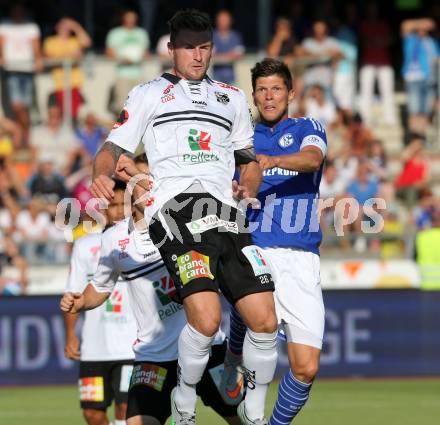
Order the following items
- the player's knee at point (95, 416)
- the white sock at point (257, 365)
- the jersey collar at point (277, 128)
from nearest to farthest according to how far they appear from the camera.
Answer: the white sock at point (257, 365) < the jersey collar at point (277, 128) < the player's knee at point (95, 416)

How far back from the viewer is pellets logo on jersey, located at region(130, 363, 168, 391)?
28.9 feet

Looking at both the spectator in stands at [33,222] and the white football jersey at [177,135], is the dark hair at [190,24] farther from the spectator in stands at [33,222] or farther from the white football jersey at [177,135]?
the spectator in stands at [33,222]

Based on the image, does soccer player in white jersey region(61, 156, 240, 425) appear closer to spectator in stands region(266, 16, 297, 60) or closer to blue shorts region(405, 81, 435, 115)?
spectator in stands region(266, 16, 297, 60)

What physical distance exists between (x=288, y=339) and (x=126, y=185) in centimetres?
164

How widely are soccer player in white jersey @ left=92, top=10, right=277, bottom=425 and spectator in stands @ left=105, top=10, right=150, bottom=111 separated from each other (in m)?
11.0

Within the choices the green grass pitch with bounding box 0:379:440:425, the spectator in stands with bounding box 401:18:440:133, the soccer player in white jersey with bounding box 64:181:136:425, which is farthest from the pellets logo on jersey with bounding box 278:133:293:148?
the spectator in stands with bounding box 401:18:440:133

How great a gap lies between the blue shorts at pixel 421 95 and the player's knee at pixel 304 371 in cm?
1218

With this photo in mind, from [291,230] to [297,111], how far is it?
32.4ft

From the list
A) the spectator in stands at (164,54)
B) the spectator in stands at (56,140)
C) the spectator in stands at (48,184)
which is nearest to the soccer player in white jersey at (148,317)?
the spectator in stands at (48,184)

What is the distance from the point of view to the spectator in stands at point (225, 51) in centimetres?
1931

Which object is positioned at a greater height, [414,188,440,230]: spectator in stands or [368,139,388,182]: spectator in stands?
[368,139,388,182]: spectator in stands

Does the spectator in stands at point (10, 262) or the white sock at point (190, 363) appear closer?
the white sock at point (190, 363)

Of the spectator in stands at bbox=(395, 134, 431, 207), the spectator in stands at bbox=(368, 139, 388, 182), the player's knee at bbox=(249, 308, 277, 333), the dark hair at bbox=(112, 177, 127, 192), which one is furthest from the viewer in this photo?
the spectator in stands at bbox=(395, 134, 431, 207)

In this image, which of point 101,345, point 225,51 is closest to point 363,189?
point 225,51
